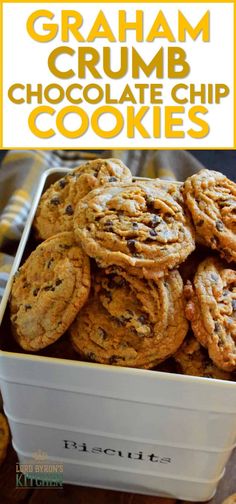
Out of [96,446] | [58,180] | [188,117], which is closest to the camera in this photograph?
[96,446]

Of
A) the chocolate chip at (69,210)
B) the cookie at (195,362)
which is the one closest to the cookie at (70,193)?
the chocolate chip at (69,210)

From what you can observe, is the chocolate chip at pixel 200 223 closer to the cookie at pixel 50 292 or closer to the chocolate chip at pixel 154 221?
the chocolate chip at pixel 154 221

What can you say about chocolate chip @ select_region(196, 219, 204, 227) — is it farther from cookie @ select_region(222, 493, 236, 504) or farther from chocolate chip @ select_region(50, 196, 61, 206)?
cookie @ select_region(222, 493, 236, 504)

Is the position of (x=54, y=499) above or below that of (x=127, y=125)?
below

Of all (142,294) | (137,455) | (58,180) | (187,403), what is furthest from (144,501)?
(58,180)

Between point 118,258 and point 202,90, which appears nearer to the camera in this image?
point 118,258

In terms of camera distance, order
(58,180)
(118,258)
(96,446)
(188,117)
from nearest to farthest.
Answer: (118,258) < (96,446) < (58,180) < (188,117)

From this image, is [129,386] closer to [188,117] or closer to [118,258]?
[118,258]
